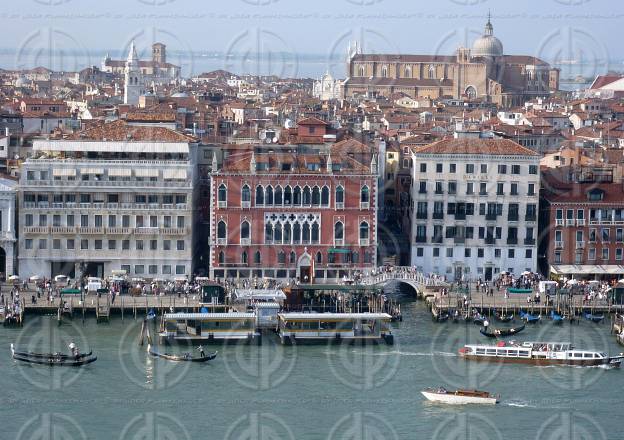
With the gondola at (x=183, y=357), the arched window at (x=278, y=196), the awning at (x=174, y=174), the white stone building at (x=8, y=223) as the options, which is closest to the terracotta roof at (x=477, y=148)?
the arched window at (x=278, y=196)

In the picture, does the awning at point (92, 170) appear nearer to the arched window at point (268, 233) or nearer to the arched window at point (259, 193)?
the arched window at point (259, 193)

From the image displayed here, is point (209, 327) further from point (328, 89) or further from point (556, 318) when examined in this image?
point (328, 89)

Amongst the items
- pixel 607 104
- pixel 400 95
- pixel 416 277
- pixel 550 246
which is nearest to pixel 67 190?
pixel 416 277

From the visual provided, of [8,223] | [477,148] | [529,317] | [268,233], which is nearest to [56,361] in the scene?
[8,223]

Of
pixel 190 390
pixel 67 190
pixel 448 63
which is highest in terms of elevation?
pixel 448 63

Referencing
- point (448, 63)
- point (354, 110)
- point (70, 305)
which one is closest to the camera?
point (70, 305)

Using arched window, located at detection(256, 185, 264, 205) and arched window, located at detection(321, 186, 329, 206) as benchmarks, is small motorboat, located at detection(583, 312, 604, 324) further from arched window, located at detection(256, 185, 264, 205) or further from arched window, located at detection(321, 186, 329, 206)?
arched window, located at detection(256, 185, 264, 205)

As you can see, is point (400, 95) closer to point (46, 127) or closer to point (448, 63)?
point (448, 63)
